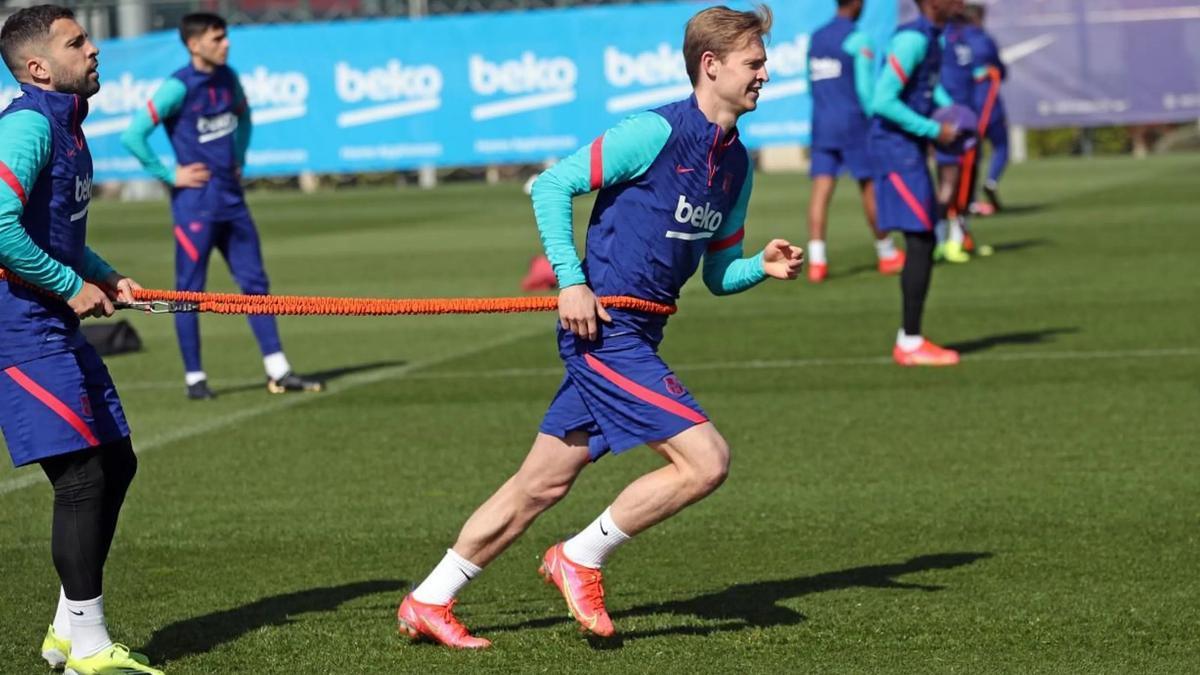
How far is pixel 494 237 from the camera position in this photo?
894 inches

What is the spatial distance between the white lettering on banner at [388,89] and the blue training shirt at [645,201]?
26.5 metres

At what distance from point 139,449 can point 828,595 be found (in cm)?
465

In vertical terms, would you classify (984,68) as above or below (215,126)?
below

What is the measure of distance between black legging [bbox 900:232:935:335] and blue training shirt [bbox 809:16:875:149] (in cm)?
492

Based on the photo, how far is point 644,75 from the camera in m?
30.5

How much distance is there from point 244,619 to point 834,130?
37.0ft

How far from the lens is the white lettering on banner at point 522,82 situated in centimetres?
3106

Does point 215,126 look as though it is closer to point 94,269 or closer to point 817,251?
point 94,269

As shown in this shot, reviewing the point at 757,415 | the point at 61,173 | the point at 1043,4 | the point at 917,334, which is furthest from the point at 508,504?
the point at 1043,4

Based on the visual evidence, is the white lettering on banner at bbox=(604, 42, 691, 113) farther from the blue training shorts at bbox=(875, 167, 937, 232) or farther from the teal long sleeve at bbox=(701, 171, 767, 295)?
the teal long sleeve at bbox=(701, 171, 767, 295)

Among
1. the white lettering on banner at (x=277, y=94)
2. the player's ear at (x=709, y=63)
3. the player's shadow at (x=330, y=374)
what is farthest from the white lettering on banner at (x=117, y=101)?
the player's ear at (x=709, y=63)

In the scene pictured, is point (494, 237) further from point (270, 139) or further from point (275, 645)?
point (275, 645)

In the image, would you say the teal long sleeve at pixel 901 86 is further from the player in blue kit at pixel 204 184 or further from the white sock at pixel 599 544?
the white sock at pixel 599 544

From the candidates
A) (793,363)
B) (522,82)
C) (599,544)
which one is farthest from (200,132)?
(522,82)
